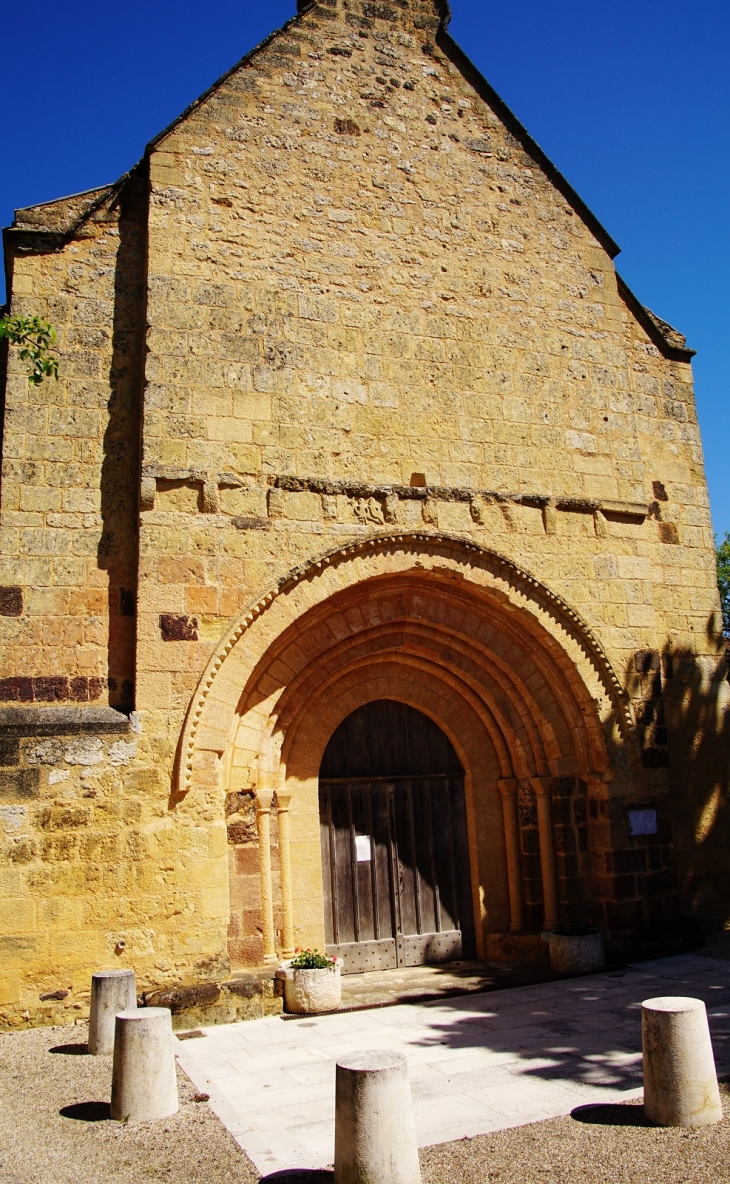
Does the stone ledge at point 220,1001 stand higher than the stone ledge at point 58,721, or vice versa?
the stone ledge at point 58,721

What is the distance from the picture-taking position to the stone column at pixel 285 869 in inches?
280

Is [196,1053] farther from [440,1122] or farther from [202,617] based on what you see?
[202,617]

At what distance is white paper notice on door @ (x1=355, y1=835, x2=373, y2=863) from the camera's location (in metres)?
7.88

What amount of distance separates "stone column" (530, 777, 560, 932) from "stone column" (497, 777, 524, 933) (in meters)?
0.23

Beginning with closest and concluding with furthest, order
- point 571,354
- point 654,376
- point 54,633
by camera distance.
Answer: point 54,633, point 571,354, point 654,376

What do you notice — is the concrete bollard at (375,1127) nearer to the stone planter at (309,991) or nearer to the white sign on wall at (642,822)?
the stone planter at (309,991)

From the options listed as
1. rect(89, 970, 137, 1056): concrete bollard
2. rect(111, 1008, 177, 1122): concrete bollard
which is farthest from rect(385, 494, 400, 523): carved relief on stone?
rect(111, 1008, 177, 1122): concrete bollard

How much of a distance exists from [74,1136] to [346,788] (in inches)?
157

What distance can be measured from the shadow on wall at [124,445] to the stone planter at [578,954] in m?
4.07

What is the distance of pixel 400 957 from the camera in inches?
309

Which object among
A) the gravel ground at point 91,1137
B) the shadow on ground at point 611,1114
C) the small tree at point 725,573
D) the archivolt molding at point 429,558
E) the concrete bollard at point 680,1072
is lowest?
the shadow on ground at point 611,1114

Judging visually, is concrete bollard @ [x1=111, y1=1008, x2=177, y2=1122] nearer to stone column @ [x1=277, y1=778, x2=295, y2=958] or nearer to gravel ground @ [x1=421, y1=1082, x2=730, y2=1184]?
gravel ground @ [x1=421, y1=1082, x2=730, y2=1184]

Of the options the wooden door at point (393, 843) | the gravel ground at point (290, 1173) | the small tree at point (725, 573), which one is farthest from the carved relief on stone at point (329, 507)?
the small tree at point (725, 573)

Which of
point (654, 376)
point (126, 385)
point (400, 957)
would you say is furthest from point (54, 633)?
point (654, 376)
